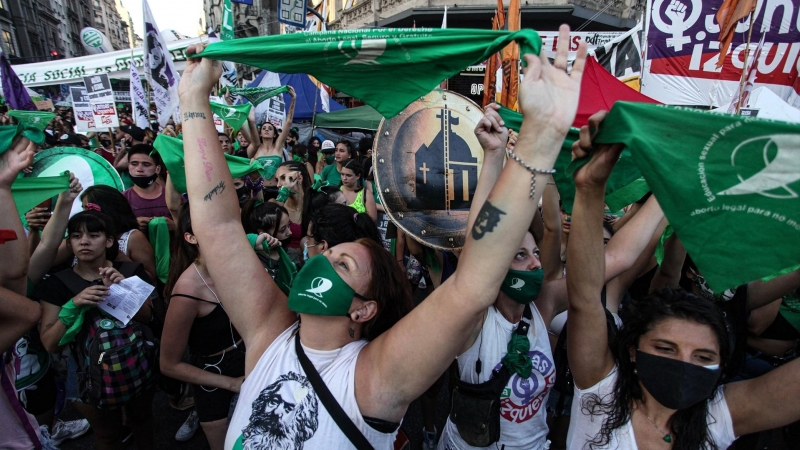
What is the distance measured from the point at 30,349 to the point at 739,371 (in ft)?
14.9

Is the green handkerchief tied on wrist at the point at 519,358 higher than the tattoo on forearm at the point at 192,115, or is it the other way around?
the tattoo on forearm at the point at 192,115

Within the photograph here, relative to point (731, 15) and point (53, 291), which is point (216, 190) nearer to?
point (53, 291)

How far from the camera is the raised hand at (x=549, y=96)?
110 cm

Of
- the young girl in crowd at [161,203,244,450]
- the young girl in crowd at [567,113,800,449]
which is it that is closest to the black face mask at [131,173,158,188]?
the young girl in crowd at [161,203,244,450]

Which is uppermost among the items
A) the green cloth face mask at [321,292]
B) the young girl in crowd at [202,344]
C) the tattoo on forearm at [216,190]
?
the tattoo on forearm at [216,190]

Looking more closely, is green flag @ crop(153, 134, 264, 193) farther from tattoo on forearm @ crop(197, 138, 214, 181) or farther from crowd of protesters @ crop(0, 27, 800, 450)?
tattoo on forearm @ crop(197, 138, 214, 181)

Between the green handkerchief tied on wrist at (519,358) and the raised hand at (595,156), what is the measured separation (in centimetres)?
87

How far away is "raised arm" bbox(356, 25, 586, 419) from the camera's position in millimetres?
1100

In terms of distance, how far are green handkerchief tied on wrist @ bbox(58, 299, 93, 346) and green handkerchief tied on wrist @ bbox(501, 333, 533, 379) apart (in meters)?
2.27

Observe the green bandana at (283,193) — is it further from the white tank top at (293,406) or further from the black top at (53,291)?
the white tank top at (293,406)

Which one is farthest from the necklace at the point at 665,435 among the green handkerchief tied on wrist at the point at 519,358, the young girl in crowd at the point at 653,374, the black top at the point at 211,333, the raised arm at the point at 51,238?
the raised arm at the point at 51,238

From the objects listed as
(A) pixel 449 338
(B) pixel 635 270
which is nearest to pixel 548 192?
(B) pixel 635 270

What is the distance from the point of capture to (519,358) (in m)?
1.90

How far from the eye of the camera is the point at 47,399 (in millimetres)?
2707
